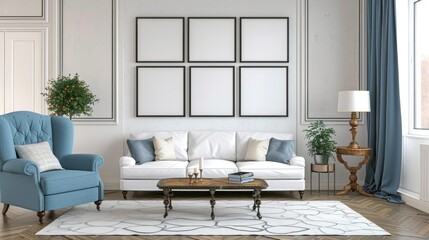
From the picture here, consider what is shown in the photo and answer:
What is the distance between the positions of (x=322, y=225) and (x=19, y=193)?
2.92 meters

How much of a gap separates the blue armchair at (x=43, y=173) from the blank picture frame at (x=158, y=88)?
144 centimetres

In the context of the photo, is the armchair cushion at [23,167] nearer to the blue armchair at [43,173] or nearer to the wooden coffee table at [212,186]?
the blue armchair at [43,173]

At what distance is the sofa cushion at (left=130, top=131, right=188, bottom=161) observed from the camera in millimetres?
5945

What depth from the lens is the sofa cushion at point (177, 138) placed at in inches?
234

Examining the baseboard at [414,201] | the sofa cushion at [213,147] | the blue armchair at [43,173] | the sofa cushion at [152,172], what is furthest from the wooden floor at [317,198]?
the sofa cushion at [213,147]

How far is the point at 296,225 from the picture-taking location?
403 centimetres

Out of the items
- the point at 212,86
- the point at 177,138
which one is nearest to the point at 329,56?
the point at 212,86

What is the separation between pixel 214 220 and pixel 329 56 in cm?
322

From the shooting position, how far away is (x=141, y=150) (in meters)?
5.66

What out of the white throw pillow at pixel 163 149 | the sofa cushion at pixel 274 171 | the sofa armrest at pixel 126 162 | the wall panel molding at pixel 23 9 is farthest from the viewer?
the wall panel molding at pixel 23 9

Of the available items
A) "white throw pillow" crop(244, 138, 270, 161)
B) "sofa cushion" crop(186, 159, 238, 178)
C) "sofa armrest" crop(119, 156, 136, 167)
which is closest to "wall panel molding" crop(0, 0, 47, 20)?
"sofa armrest" crop(119, 156, 136, 167)

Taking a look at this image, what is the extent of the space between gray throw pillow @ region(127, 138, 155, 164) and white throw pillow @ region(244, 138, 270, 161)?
1268 mm

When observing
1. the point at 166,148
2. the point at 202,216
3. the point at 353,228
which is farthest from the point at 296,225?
the point at 166,148

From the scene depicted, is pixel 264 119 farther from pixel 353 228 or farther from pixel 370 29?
pixel 353 228
